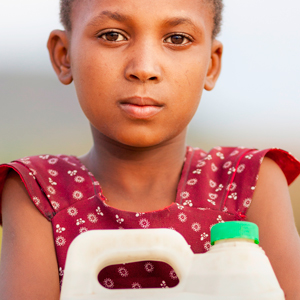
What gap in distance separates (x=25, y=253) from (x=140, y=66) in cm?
52

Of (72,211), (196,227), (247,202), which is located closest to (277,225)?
(247,202)

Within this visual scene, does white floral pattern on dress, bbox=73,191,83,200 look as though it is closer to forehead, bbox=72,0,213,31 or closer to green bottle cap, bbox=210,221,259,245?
forehead, bbox=72,0,213,31

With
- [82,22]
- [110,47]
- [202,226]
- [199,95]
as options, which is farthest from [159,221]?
[82,22]

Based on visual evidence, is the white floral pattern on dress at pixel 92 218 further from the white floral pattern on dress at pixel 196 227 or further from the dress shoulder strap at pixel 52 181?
the white floral pattern on dress at pixel 196 227

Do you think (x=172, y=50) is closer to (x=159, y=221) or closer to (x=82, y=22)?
(x=82, y=22)

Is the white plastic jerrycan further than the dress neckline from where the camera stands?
No

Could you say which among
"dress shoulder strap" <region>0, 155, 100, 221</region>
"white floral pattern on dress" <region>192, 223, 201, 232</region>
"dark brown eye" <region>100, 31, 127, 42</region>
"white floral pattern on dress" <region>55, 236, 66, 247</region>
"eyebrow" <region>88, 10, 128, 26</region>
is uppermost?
"eyebrow" <region>88, 10, 128, 26</region>

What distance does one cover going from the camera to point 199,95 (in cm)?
126

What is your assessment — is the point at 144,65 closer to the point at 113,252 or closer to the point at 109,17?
the point at 109,17

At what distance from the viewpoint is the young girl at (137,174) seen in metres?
1.12

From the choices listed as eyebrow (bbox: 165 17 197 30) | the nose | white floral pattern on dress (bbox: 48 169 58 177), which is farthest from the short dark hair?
white floral pattern on dress (bbox: 48 169 58 177)

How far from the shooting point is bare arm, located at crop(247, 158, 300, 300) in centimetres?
107

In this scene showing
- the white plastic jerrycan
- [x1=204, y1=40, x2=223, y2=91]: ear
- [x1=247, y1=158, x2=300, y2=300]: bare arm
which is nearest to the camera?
the white plastic jerrycan

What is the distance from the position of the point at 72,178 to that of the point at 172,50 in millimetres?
A: 442
